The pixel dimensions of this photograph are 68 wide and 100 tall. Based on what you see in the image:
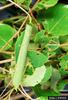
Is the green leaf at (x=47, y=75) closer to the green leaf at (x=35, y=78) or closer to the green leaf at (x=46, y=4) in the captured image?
the green leaf at (x=35, y=78)

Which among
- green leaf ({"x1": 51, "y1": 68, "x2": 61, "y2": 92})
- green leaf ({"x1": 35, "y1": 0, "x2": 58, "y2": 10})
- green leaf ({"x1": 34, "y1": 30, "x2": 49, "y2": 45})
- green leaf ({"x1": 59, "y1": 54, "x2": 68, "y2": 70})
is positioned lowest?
green leaf ({"x1": 51, "y1": 68, "x2": 61, "y2": 92})

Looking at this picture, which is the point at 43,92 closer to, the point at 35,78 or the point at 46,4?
the point at 35,78

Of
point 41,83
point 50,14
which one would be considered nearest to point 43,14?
point 50,14

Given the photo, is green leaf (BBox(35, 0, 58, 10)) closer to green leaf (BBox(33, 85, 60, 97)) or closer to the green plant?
the green plant

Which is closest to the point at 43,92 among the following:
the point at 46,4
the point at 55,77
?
the point at 55,77

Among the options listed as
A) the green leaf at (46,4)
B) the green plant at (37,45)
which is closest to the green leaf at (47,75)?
the green plant at (37,45)

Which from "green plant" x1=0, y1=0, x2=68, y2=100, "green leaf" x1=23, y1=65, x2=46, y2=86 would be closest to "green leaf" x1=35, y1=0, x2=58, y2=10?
"green plant" x1=0, y1=0, x2=68, y2=100

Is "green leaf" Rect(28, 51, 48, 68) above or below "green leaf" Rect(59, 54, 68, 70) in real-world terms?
above

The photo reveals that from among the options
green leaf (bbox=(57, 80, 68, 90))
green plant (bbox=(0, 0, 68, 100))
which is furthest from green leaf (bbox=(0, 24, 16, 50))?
green leaf (bbox=(57, 80, 68, 90))
